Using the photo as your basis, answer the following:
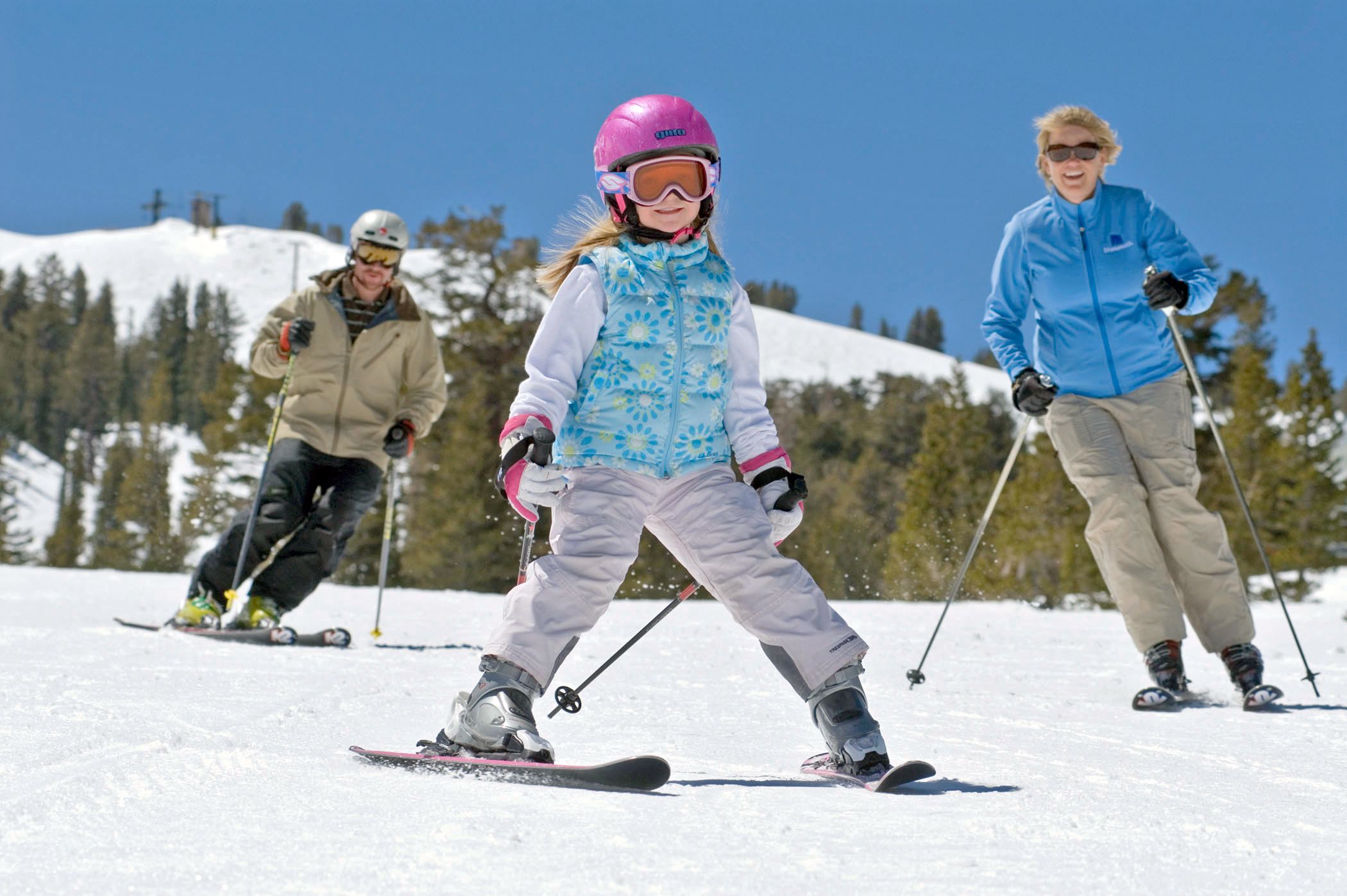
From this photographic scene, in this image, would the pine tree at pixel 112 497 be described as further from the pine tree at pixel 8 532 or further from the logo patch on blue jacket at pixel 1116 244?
the logo patch on blue jacket at pixel 1116 244

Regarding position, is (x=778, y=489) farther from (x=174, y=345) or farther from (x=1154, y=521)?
(x=174, y=345)

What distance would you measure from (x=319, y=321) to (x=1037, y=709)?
3.63 metres

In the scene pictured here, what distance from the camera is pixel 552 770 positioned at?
239cm

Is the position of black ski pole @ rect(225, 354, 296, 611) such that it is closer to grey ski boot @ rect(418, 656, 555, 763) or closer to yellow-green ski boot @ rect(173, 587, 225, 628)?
yellow-green ski boot @ rect(173, 587, 225, 628)

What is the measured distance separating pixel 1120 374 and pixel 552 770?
2.95 metres

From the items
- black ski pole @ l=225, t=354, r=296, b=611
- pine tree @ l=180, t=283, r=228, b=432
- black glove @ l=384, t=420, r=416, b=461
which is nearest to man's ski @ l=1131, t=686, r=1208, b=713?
black glove @ l=384, t=420, r=416, b=461

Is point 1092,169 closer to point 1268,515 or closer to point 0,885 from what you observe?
point 0,885

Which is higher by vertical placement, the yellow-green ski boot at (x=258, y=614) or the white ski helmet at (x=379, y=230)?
the white ski helmet at (x=379, y=230)

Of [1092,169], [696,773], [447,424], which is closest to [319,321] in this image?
[1092,169]

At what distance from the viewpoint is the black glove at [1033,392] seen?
4.46 meters

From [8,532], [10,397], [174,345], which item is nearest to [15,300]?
[174,345]

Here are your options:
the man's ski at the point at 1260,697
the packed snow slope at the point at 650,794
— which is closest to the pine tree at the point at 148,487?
the packed snow slope at the point at 650,794

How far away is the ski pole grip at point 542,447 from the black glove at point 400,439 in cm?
307

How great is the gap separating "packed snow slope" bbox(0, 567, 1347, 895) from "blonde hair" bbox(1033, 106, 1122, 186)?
1.95 metres
